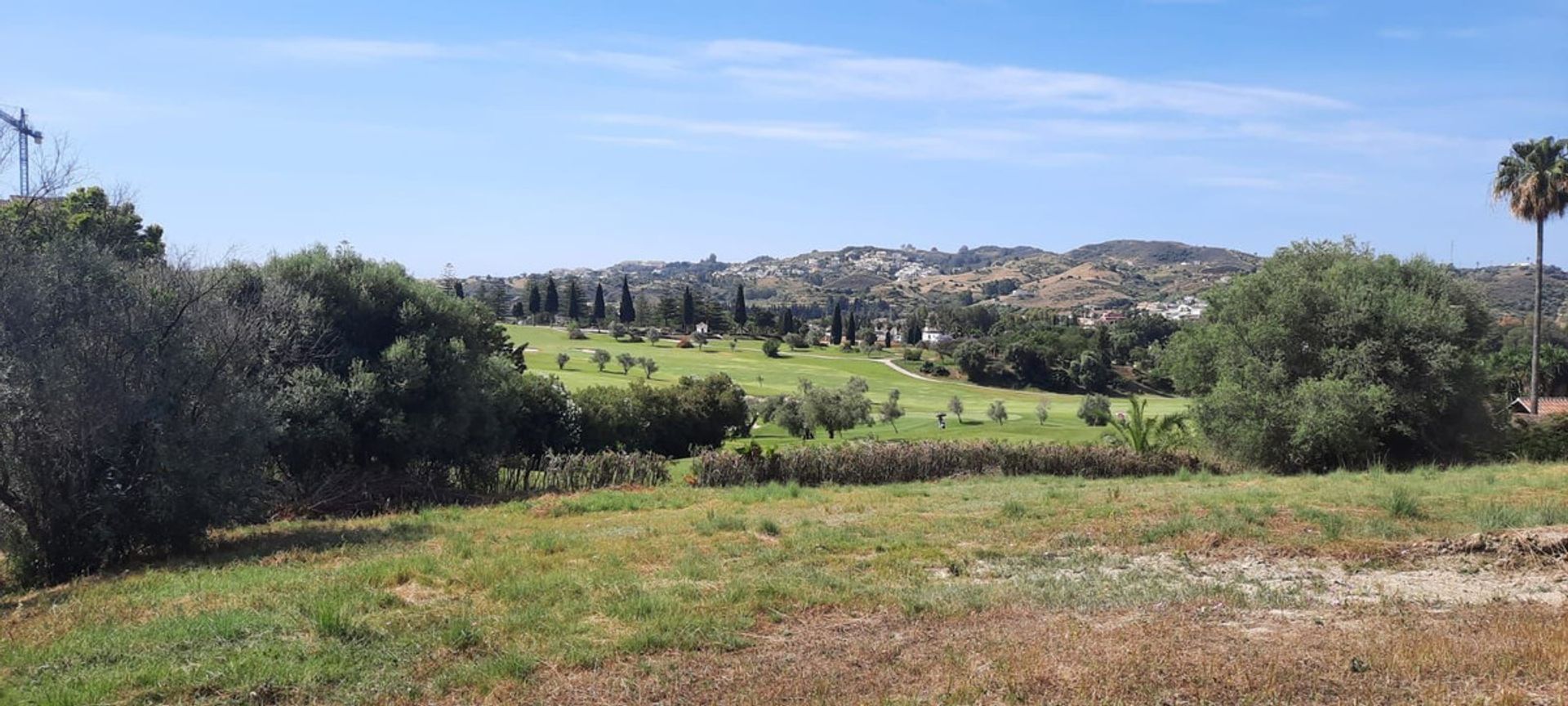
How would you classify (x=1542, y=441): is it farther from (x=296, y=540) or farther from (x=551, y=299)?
(x=551, y=299)

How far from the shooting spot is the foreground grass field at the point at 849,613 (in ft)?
24.2

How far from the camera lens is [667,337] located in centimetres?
13375

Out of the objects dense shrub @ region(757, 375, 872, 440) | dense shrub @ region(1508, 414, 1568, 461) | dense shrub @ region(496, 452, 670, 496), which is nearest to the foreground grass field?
dense shrub @ region(496, 452, 670, 496)

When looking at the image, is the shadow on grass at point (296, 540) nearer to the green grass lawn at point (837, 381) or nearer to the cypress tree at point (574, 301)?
the green grass lawn at point (837, 381)

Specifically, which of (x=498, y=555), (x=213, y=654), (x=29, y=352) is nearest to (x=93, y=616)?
(x=213, y=654)

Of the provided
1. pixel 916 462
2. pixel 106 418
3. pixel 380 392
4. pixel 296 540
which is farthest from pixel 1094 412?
pixel 106 418

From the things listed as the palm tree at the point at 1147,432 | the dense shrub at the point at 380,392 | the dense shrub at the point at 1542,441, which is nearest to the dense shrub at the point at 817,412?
the palm tree at the point at 1147,432

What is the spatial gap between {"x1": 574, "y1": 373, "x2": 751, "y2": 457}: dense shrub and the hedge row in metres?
16.3

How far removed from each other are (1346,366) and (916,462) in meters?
12.0

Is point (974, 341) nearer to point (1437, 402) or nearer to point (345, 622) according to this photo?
point (1437, 402)

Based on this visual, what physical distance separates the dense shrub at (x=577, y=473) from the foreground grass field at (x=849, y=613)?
8277 mm

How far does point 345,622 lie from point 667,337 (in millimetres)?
125229

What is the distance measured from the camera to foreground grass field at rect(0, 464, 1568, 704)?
24.2 feet

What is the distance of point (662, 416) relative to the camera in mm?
48656
